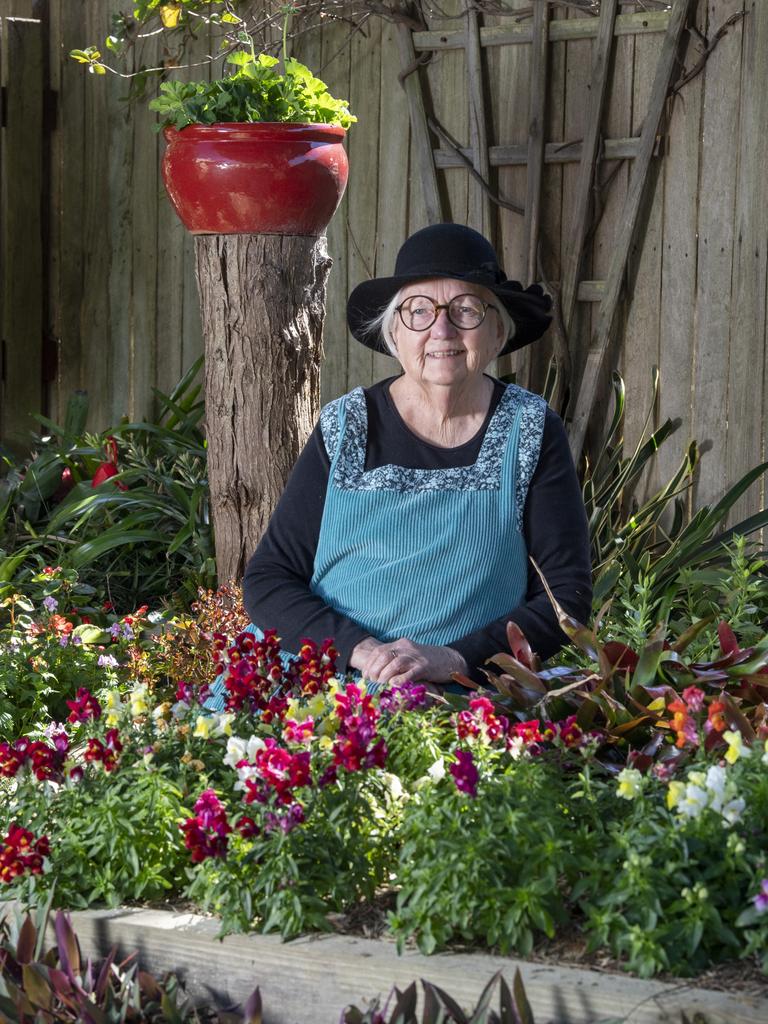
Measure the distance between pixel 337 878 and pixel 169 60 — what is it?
14.6ft

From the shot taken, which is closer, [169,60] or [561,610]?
[561,610]

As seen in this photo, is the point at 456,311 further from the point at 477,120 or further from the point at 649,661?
the point at 477,120

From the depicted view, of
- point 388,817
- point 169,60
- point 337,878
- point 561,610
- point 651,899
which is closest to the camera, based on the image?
point 651,899

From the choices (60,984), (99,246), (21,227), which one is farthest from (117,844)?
(21,227)

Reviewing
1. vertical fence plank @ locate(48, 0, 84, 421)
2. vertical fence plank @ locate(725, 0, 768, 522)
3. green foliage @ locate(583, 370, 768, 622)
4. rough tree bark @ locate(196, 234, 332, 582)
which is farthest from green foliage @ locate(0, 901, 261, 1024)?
vertical fence plank @ locate(48, 0, 84, 421)

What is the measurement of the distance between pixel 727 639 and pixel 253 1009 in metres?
1.20

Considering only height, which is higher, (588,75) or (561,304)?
(588,75)

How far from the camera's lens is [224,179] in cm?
376

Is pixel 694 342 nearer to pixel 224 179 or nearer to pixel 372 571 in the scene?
pixel 224 179

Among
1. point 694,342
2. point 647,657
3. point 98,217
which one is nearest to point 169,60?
point 98,217

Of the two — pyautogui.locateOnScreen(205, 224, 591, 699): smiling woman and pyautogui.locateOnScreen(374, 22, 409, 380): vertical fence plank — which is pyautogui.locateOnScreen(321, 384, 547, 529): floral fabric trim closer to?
pyautogui.locateOnScreen(205, 224, 591, 699): smiling woman

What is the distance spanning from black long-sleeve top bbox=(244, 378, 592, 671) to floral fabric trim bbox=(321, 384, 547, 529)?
2 cm

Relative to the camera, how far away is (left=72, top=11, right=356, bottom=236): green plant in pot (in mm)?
3742

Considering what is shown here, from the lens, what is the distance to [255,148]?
374 centimetres
